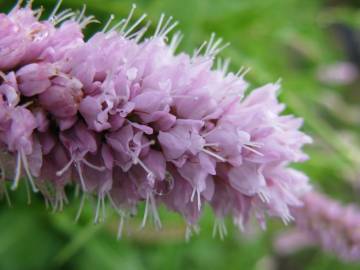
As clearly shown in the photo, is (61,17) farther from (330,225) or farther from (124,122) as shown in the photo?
(330,225)

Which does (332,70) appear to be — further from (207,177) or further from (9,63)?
(9,63)

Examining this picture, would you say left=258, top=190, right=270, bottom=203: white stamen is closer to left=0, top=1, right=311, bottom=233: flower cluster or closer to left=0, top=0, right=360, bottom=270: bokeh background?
left=0, top=1, right=311, bottom=233: flower cluster

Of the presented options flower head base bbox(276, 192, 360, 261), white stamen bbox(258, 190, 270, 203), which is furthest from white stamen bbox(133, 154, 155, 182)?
flower head base bbox(276, 192, 360, 261)

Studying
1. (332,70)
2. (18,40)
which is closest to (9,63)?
(18,40)

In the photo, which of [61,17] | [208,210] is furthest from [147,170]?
[208,210]

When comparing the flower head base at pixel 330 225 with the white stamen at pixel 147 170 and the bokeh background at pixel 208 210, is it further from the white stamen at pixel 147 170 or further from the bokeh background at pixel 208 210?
the white stamen at pixel 147 170
